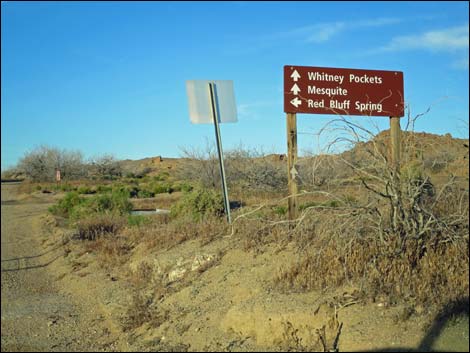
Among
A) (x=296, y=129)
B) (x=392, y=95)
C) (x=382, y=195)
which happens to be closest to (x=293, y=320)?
(x=382, y=195)

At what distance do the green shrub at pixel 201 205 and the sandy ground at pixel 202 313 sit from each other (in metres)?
3.01

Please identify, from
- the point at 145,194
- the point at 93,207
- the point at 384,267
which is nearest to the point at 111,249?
the point at 384,267

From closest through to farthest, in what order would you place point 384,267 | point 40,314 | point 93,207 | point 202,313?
point 384,267, point 202,313, point 40,314, point 93,207

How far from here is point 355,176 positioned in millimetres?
8289

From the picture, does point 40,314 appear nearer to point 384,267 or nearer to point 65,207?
point 384,267

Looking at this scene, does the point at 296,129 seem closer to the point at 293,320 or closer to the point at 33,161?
the point at 293,320

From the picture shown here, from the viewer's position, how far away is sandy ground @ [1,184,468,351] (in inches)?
242

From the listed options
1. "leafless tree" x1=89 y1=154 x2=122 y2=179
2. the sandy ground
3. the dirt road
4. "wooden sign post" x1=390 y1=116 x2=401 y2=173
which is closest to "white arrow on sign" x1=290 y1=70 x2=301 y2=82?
"wooden sign post" x1=390 y1=116 x2=401 y2=173

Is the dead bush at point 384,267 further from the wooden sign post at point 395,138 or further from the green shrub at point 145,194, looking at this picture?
the green shrub at point 145,194

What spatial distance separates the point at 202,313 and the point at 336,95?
5503mm

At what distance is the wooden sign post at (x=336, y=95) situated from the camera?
10.9m

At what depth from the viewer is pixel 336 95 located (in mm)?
11195

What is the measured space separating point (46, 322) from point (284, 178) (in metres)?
14.7

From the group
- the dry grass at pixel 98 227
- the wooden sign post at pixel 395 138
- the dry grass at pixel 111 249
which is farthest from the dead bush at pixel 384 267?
the dry grass at pixel 98 227
